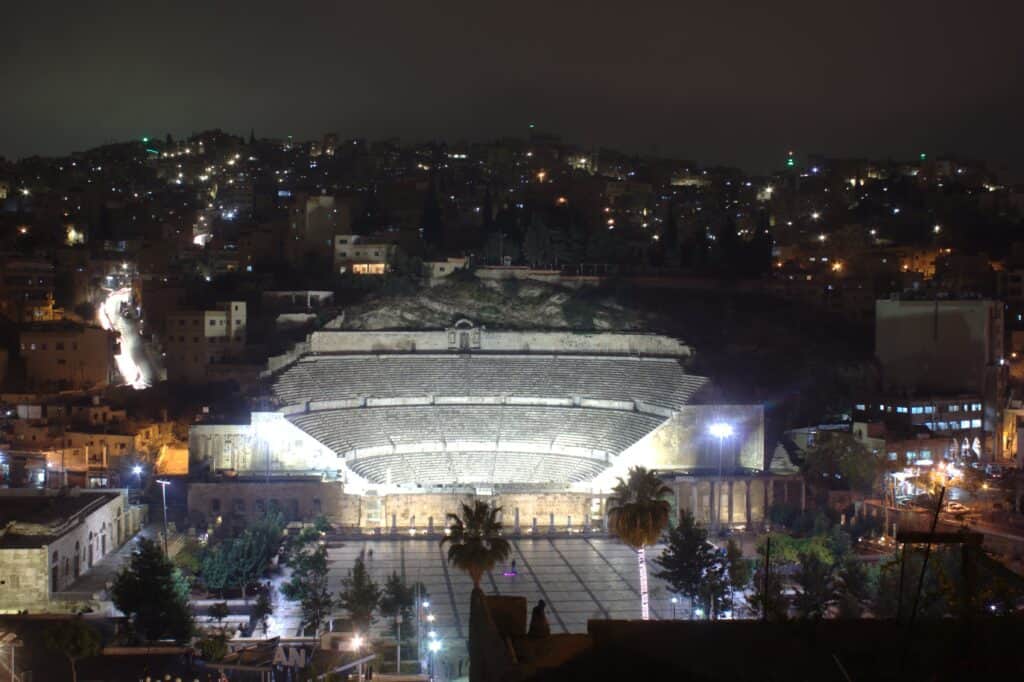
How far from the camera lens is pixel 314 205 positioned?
64.2 metres

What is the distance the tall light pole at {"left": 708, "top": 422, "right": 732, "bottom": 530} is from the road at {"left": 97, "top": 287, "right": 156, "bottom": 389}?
80.3 ft

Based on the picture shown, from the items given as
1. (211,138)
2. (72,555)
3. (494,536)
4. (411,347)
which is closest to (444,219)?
(411,347)

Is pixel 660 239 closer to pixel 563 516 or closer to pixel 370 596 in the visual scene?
pixel 563 516

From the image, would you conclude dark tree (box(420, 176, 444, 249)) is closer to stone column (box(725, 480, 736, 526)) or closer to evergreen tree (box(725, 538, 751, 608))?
stone column (box(725, 480, 736, 526))

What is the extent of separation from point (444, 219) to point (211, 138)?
5653cm

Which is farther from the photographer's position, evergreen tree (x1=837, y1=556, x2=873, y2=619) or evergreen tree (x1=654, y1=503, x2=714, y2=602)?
evergreen tree (x1=654, y1=503, x2=714, y2=602)

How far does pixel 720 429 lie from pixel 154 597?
→ 71.4 feet

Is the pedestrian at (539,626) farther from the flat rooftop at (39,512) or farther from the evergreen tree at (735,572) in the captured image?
the flat rooftop at (39,512)

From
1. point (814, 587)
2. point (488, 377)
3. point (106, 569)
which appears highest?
point (488, 377)

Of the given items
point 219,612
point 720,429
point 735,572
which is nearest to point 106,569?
point 219,612

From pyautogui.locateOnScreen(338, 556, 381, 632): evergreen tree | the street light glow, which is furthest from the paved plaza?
the street light glow

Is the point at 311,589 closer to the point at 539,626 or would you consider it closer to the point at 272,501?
the point at 272,501

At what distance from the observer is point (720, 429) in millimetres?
41469

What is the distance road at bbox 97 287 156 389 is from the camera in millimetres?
53562
